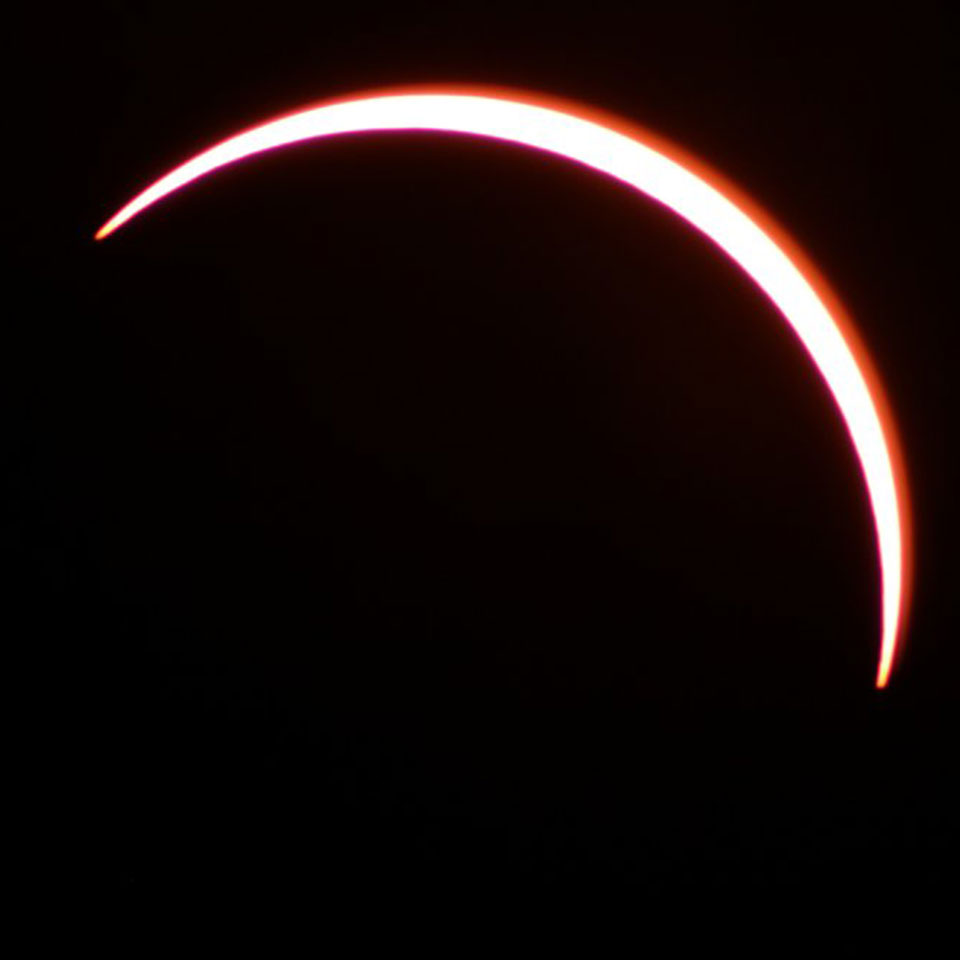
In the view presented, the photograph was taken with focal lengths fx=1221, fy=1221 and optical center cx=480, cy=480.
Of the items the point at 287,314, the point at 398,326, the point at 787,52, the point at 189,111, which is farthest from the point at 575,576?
the point at 189,111

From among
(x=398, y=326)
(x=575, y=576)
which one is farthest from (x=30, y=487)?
(x=575, y=576)

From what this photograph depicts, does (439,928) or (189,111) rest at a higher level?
(189,111)

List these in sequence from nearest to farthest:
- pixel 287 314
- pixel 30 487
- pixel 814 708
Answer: pixel 814 708 < pixel 287 314 < pixel 30 487

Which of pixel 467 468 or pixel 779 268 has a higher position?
pixel 779 268

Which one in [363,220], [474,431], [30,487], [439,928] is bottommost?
[439,928]

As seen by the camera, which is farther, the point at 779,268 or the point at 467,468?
the point at 467,468

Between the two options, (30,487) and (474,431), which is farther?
(30,487)

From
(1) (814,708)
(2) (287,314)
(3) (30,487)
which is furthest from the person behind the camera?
(3) (30,487)

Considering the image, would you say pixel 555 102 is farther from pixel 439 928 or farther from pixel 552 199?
pixel 439 928
